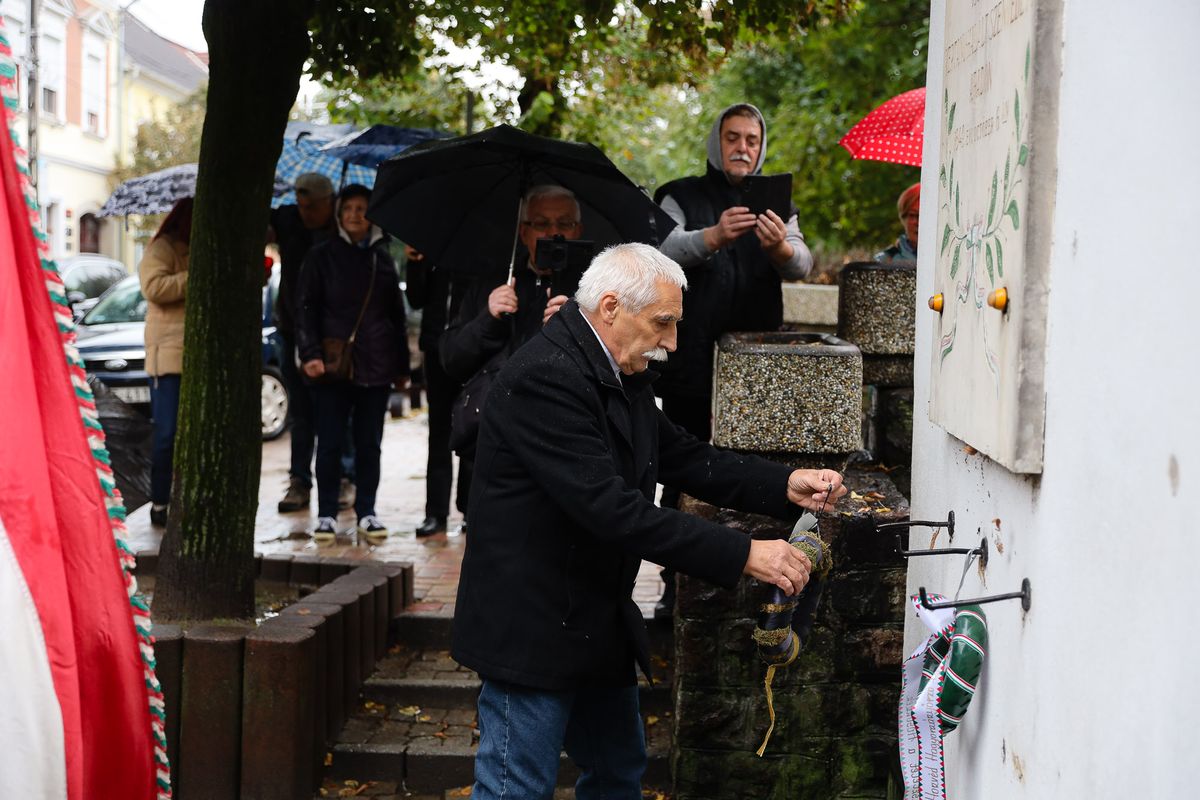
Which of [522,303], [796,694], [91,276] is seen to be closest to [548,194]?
[522,303]

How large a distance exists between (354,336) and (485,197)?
89.2 inches

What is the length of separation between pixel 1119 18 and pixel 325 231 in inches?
284

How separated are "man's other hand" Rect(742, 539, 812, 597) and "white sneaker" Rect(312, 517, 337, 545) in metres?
5.22

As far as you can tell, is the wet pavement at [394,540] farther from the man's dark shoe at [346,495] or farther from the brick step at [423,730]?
the brick step at [423,730]

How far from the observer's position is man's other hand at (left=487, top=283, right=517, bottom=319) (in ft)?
17.7

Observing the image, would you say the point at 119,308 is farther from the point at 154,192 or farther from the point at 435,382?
the point at 435,382

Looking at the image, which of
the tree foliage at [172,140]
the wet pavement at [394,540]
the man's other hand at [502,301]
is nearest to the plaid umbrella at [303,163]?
the wet pavement at [394,540]

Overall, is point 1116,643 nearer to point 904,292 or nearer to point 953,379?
point 953,379

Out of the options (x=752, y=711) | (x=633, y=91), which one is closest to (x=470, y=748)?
(x=752, y=711)

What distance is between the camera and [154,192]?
458 inches

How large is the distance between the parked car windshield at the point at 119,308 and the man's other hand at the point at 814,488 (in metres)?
11.6

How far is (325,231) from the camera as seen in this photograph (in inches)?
349

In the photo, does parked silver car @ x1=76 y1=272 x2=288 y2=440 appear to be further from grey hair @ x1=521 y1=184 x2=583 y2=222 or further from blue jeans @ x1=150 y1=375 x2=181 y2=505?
grey hair @ x1=521 y1=184 x2=583 y2=222

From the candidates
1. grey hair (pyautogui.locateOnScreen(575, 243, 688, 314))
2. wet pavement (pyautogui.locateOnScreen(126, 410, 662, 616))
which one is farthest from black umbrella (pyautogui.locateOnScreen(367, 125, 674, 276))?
grey hair (pyautogui.locateOnScreen(575, 243, 688, 314))
